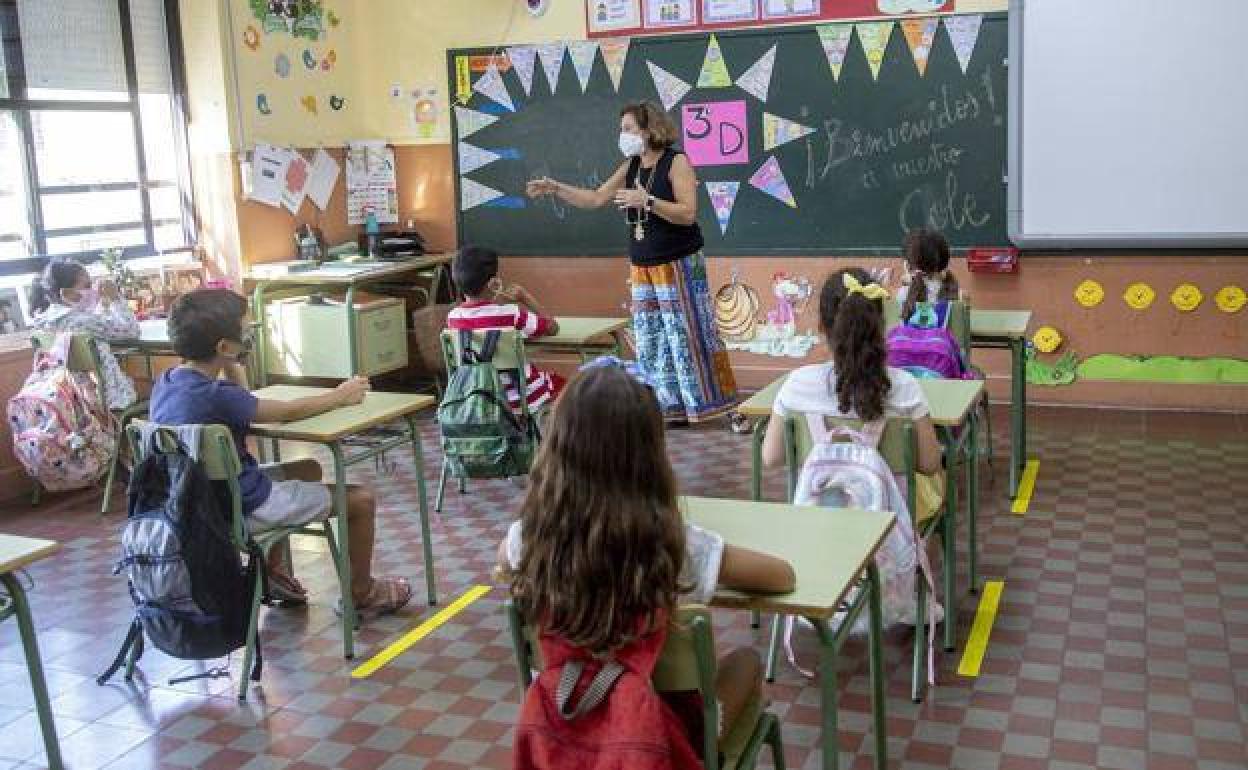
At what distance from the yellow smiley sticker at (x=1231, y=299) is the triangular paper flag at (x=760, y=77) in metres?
2.40

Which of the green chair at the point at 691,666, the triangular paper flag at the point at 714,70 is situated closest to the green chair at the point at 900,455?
the green chair at the point at 691,666

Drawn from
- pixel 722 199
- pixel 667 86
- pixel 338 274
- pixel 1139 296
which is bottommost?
pixel 1139 296

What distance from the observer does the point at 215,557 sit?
3.21m

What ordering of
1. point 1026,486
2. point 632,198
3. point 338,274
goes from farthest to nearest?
point 338,274
point 632,198
point 1026,486

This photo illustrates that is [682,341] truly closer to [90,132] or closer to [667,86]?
[667,86]

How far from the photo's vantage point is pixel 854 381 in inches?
119

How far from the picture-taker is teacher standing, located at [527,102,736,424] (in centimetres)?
567

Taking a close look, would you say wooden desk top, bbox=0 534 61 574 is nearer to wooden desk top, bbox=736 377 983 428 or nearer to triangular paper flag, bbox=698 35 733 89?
wooden desk top, bbox=736 377 983 428

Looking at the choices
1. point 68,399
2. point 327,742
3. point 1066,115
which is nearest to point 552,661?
point 327,742

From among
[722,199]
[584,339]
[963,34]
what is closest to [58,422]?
[584,339]

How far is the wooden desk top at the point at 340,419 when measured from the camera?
3.47 m

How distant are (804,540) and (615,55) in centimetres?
493

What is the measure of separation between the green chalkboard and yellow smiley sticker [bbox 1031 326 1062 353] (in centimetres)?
49

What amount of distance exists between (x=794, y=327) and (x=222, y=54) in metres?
3.26
